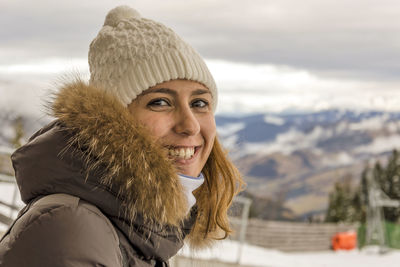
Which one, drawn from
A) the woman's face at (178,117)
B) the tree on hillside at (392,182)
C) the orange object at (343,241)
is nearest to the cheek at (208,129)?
the woman's face at (178,117)

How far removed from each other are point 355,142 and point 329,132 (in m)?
9.18

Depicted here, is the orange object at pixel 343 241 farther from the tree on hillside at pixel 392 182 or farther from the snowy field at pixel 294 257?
the tree on hillside at pixel 392 182

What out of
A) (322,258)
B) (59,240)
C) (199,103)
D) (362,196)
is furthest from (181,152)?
(362,196)

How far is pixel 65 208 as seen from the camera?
83cm

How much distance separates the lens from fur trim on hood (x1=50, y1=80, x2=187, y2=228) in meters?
0.92

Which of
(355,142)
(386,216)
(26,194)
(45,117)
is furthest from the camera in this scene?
(355,142)

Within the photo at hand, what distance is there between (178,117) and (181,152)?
0.06m

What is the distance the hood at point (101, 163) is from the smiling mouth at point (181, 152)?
64 mm

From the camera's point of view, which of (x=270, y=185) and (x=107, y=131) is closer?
(x=107, y=131)

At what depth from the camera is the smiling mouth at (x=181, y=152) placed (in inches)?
41.2

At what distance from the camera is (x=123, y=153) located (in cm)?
93

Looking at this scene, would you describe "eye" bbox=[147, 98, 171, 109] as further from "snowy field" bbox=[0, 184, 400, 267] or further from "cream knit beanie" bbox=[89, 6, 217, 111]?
"snowy field" bbox=[0, 184, 400, 267]

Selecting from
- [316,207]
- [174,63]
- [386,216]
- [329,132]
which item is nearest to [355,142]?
[329,132]

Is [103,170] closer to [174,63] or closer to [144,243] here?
[144,243]
